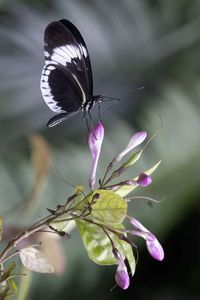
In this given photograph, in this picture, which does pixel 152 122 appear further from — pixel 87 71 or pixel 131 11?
pixel 87 71

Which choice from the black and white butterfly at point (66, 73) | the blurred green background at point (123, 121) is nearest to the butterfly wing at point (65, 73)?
the black and white butterfly at point (66, 73)

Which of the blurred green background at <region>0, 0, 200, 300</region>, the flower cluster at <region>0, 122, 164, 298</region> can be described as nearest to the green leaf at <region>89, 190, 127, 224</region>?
the flower cluster at <region>0, 122, 164, 298</region>

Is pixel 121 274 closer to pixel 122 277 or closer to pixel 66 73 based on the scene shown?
pixel 122 277

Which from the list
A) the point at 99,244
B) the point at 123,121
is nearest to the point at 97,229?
the point at 99,244

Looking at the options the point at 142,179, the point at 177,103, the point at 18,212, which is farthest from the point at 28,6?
the point at 142,179

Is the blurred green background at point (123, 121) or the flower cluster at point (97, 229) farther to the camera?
the blurred green background at point (123, 121)

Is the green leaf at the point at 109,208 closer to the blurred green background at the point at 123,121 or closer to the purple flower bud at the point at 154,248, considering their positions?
the purple flower bud at the point at 154,248
